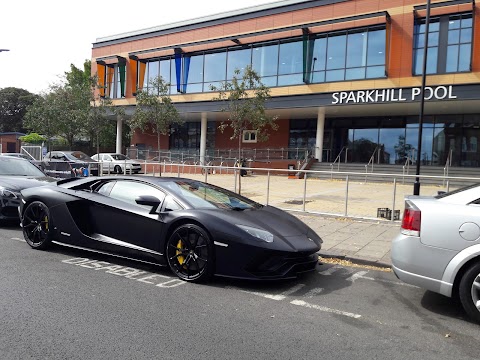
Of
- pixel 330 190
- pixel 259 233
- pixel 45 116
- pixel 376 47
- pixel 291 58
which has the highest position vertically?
pixel 376 47

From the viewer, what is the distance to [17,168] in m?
9.24

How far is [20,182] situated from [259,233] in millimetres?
5942

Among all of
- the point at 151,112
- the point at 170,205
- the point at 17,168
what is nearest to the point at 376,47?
the point at 151,112

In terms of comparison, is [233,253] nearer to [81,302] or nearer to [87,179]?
[81,302]

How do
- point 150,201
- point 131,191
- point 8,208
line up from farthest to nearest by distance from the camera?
point 8,208 < point 131,191 < point 150,201

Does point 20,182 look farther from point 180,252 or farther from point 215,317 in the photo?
point 215,317

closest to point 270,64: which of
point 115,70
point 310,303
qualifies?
point 115,70

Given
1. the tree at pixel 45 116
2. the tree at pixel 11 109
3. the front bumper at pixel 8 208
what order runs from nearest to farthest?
the front bumper at pixel 8 208, the tree at pixel 45 116, the tree at pixel 11 109

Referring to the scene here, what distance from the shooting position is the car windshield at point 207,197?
5293mm

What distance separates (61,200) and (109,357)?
3577mm

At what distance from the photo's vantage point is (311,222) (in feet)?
30.7

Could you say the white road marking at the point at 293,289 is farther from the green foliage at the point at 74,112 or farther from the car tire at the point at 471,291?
the green foliage at the point at 74,112

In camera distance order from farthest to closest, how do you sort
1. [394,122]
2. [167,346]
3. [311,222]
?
[394,122], [311,222], [167,346]

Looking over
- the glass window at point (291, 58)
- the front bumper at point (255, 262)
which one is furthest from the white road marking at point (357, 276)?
the glass window at point (291, 58)
